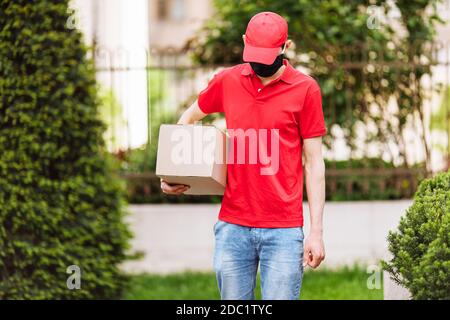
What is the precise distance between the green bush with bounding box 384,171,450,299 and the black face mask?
0.98 m

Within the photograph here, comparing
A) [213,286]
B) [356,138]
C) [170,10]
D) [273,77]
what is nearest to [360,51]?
[356,138]

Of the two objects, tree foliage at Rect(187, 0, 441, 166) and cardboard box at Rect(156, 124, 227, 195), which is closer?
cardboard box at Rect(156, 124, 227, 195)

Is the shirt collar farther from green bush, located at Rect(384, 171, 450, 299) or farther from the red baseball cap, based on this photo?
green bush, located at Rect(384, 171, 450, 299)

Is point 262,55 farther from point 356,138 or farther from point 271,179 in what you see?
point 356,138

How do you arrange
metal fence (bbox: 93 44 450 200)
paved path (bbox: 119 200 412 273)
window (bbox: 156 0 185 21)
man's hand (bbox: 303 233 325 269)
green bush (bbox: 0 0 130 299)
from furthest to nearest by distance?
1. window (bbox: 156 0 185 21)
2. metal fence (bbox: 93 44 450 200)
3. paved path (bbox: 119 200 412 273)
4. green bush (bbox: 0 0 130 299)
5. man's hand (bbox: 303 233 325 269)

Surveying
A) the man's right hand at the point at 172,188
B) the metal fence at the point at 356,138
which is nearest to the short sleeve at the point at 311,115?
the man's right hand at the point at 172,188

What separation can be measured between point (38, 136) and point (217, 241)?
254 cm

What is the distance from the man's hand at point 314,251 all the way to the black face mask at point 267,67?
0.74 metres

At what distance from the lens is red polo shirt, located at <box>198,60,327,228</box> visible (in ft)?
12.6

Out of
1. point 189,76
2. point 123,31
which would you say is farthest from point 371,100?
point 123,31

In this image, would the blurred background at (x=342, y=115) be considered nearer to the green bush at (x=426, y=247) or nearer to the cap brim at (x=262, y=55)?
the green bush at (x=426, y=247)

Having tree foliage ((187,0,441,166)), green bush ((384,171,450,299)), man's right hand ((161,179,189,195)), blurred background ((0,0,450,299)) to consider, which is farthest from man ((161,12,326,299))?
tree foliage ((187,0,441,166))

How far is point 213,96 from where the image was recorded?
4.10 m

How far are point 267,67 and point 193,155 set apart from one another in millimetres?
522
